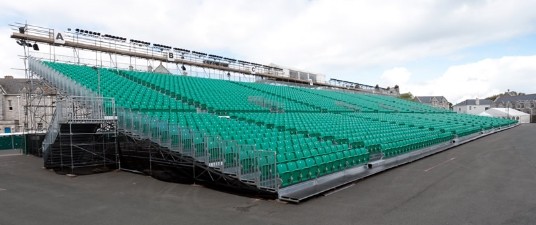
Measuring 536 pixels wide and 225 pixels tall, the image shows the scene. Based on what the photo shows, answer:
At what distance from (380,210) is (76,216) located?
20.8ft

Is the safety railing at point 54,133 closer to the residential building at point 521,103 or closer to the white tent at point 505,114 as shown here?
the white tent at point 505,114

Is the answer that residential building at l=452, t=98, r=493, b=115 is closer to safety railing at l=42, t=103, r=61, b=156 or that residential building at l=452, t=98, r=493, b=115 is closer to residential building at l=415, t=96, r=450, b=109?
residential building at l=415, t=96, r=450, b=109

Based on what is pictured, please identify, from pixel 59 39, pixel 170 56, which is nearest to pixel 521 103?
pixel 170 56

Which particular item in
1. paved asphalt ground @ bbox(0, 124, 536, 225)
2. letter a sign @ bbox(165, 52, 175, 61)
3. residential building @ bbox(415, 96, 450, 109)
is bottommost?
paved asphalt ground @ bbox(0, 124, 536, 225)

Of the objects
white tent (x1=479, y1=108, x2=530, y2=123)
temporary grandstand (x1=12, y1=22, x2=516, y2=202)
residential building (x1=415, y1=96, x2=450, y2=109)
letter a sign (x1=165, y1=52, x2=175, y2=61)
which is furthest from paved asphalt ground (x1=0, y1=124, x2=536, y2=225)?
residential building (x1=415, y1=96, x2=450, y2=109)

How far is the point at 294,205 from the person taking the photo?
24.9ft

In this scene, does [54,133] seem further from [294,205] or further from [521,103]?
[521,103]

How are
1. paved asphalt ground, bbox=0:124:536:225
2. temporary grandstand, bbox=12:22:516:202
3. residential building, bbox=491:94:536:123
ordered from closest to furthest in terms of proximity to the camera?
paved asphalt ground, bbox=0:124:536:225, temporary grandstand, bbox=12:22:516:202, residential building, bbox=491:94:536:123

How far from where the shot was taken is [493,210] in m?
6.64

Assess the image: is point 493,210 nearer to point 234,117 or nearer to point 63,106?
point 234,117

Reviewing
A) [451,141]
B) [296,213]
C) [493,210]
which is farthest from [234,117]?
[451,141]

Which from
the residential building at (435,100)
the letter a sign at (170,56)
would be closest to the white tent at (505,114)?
the residential building at (435,100)

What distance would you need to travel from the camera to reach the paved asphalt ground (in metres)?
6.51

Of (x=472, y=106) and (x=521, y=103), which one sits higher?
(x=521, y=103)
